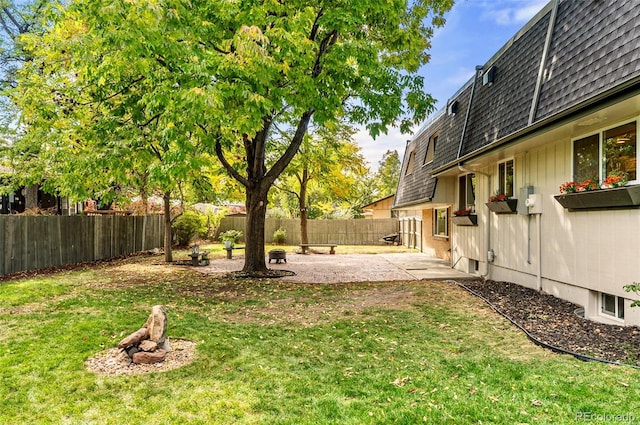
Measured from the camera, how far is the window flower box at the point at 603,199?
4555 millimetres

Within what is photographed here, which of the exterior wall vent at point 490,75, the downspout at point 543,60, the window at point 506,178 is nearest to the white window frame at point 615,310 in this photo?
the downspout at point 543,60

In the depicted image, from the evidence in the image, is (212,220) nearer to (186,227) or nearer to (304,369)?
(186,227)

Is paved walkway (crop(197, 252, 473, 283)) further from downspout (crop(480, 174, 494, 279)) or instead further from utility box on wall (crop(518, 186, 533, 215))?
utility box on wall (crop(518, 186, 533, 215))

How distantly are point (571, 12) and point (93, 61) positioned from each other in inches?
316

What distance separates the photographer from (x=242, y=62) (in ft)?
21.9

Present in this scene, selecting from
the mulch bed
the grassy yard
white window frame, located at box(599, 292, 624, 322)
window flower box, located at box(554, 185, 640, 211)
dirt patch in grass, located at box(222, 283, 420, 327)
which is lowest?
dirt patch in grass, located at box(222, 283, 420, 327)

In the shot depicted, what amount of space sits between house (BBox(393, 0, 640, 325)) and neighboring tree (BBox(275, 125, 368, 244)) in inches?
283

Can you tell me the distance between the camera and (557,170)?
643cm

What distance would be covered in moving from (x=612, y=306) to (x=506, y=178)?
377 cm

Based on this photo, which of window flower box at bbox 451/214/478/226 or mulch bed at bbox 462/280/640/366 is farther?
window flower box at bbox 451/214/478/226

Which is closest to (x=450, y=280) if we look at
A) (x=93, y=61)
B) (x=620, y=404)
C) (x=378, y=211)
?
(x=620, y=404)

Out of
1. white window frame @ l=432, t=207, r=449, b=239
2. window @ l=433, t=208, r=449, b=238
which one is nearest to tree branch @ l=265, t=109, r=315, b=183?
white window frame @ l=432, t=207, r=449, b=239

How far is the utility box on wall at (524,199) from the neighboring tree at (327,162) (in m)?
8.95

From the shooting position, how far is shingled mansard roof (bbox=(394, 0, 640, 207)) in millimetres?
4355
